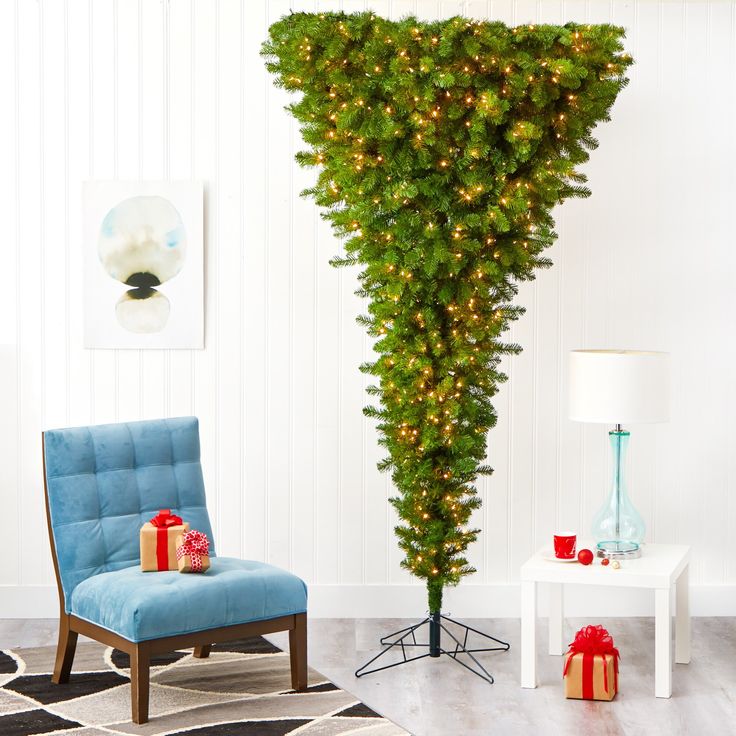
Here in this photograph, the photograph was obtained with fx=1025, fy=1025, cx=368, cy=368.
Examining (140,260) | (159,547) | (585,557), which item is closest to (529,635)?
(585,557)

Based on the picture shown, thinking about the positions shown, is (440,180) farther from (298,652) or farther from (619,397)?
(298,652)

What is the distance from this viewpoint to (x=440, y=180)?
3.26 m

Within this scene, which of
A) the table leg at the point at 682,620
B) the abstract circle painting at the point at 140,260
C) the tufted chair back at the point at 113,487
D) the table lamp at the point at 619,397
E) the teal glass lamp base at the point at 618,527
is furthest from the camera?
the abstract circle painting at the point at 140,260

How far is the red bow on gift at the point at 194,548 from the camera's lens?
3186 mm

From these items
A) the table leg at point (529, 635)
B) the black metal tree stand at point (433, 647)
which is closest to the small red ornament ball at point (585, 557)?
the table leg at point (529, 635)

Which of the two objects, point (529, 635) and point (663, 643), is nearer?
point (663, 643)

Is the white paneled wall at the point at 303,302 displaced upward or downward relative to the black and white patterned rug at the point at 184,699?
upward

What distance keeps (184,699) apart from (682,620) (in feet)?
5.72

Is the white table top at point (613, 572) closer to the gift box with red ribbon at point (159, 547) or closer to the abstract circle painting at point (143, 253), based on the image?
the gift box with red ribbon at point (159, 547)

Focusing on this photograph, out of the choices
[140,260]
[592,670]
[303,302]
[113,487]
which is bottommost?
[592,670]

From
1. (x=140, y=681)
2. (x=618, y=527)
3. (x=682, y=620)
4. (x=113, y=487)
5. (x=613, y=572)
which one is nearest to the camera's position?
(x=140, y=681)

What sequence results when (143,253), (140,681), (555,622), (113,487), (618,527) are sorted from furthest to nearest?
(143,253) < (555,622) < (618,527) < (113,487) < (140,681)

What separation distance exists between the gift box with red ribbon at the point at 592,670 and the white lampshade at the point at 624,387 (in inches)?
28.0

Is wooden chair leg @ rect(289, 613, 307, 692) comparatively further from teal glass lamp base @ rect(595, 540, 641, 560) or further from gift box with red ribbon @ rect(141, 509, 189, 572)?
teal glass lamp base @ rect(595, 540, 641, 560)
